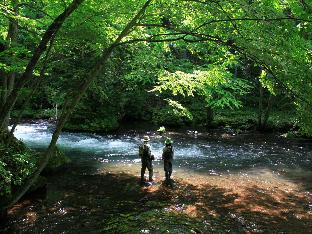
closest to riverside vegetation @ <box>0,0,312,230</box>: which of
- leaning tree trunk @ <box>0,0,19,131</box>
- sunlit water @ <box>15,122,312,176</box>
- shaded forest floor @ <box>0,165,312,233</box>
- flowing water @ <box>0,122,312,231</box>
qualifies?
leaning tree trunk @ <box>0,0,19,131</box>

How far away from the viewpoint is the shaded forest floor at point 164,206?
930cm

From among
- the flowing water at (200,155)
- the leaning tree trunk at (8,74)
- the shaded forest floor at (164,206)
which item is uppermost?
the leaning tree trunk at (8,74)

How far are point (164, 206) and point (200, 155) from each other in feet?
26.8

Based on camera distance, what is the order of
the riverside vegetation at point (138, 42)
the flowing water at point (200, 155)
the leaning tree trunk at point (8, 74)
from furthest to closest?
the flowing water at point (200, 155)
the leaning tree trunk at point (8, 74)
the riverside vegetation at point (138, 42)

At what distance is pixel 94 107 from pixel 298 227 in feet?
64.3

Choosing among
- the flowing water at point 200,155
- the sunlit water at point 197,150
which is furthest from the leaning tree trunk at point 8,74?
the sunlit water at point 197,150

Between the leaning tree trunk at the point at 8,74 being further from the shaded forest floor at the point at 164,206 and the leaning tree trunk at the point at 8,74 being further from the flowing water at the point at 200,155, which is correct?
the flowing water at the point at 200,155

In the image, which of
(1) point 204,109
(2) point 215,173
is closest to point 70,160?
(2) point 215,173

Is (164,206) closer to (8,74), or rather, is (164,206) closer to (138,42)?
(138,42)

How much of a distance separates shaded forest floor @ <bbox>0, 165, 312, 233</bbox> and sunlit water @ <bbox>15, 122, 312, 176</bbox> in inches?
94.5

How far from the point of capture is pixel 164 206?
10.8 m

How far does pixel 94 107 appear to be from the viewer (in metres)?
27.0

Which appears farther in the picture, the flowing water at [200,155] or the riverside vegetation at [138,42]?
the flowing water at [200,155]

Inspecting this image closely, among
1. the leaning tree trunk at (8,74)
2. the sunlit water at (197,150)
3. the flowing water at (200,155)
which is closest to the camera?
the leaning tree trunk at (8,74)
